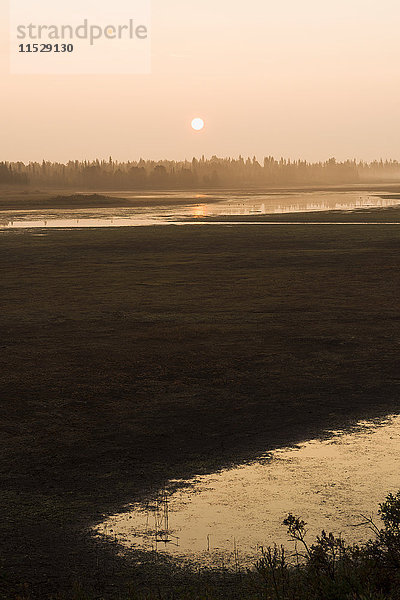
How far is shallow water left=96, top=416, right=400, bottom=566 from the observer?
8.56m

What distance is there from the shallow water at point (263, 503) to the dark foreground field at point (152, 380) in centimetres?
38

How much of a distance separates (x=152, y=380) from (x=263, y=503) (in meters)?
6.15

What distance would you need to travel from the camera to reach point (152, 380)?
1542cm

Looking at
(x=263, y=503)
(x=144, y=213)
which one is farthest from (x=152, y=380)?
(x=144, y=213)

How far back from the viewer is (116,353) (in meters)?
17.8

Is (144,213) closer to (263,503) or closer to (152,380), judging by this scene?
(152,380)

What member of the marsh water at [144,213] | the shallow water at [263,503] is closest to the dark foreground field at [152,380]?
the shallow water at [263,503]

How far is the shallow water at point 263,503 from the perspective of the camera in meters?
8.56

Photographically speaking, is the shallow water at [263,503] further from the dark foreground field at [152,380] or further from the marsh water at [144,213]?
the marsh water at [144,213]

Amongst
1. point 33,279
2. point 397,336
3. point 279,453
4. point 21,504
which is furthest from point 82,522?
point 33,279

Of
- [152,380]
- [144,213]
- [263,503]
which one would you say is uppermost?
[144,213]

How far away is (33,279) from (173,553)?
25.0m

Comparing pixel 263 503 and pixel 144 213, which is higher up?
pixel 144 213

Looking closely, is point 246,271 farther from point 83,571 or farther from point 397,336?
point 83,571
